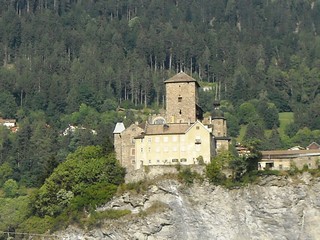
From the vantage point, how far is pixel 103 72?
119 meters

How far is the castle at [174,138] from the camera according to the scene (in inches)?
2477

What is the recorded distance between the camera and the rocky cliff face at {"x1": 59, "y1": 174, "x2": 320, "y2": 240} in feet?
202

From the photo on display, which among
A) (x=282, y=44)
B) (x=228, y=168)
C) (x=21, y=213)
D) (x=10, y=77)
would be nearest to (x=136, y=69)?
(x=10, y=77)

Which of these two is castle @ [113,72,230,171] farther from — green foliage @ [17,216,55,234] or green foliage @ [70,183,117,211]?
green foliage @ [17,216,55,234]

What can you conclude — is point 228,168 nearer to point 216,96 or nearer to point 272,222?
point 272,222

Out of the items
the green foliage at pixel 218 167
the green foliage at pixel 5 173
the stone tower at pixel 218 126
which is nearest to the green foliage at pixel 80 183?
the green foliage at pixel 218 167

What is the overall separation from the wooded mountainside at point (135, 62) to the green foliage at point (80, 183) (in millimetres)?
22043

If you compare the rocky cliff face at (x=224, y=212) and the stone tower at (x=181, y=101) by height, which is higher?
the stone tower at (x=181, y=101)

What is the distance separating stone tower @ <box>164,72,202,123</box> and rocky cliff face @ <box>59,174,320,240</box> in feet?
21.2

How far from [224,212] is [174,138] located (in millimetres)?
6251

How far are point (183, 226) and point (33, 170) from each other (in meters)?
31.9

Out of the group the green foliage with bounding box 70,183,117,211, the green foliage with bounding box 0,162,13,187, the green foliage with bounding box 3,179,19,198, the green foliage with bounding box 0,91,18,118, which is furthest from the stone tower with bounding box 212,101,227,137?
the green foliage with bounding box 0,91,18,118

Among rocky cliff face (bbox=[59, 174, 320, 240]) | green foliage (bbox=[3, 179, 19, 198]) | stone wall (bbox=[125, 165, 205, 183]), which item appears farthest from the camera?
green foliage (bbox=[3, 179, 19, 198])

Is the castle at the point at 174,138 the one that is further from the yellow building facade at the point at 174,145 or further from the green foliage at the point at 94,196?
the green foliage at the point at 94,196
